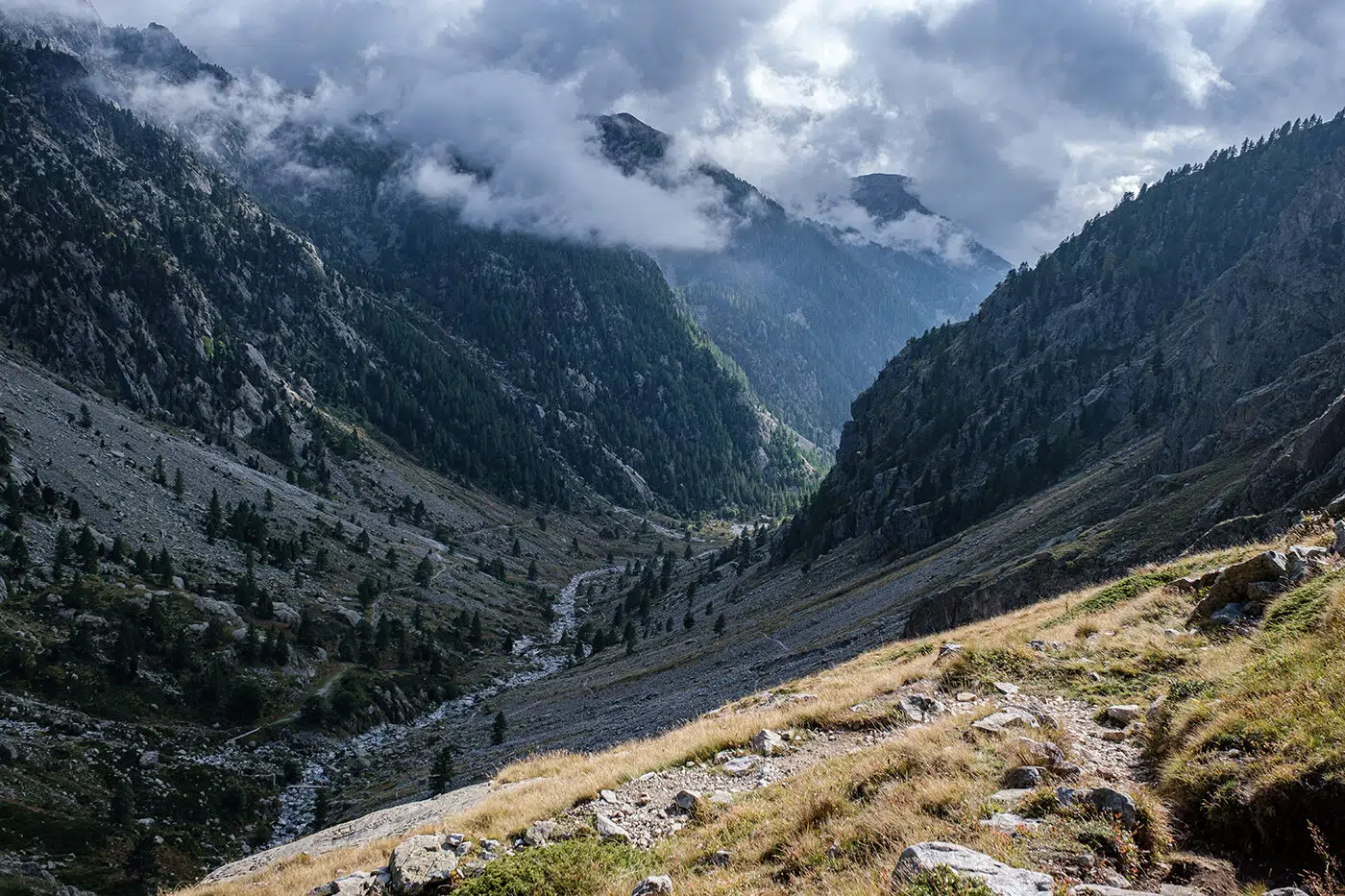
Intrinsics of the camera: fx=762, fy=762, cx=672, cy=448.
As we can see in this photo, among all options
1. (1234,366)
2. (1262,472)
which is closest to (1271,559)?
(1262,472)

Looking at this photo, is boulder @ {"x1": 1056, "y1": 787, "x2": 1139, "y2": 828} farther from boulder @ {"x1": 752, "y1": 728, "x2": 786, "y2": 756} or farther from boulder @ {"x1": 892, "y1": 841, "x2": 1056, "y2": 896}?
boulder @ {"x1": 752, "y1": 728, "x2": 786, "y2": 756}

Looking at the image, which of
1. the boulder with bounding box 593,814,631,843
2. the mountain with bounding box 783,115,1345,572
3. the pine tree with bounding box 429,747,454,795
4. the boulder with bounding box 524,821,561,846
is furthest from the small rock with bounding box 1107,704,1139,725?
the pine tree with bounding box 429,747,454,795

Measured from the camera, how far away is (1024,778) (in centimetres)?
1016

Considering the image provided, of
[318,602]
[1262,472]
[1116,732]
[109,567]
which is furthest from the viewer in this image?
[318,602]

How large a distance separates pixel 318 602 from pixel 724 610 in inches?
2108

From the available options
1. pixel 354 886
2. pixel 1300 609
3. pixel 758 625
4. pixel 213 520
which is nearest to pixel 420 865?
pixel 354 886

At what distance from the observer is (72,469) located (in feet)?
328

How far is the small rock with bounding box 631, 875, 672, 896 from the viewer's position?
962cm

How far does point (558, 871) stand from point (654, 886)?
197cm

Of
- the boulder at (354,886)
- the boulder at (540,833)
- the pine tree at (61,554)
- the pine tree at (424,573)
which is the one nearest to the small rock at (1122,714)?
the boulder at (540,833)

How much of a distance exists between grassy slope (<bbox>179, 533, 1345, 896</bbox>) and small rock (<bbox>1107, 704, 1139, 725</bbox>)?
0.53m

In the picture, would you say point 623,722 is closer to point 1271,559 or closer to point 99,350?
point 1271,559

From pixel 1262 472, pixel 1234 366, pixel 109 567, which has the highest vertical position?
pixel 1234 366

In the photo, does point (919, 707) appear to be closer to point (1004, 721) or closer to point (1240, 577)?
point (1004, 721)
